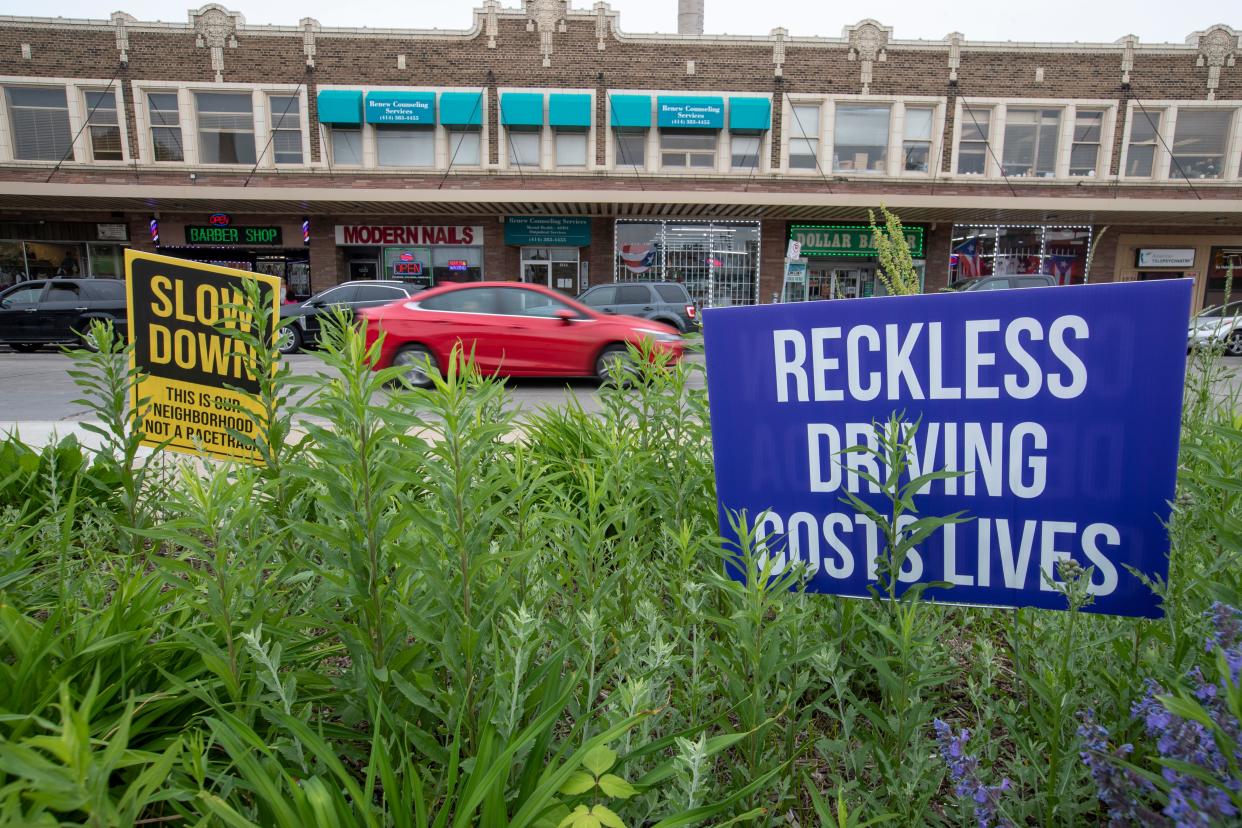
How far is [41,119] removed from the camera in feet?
75.2

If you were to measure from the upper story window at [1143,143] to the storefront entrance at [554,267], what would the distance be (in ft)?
64.1

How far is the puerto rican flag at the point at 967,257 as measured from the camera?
2528 centimetres

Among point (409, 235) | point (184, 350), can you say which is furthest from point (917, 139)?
point (184, 350)

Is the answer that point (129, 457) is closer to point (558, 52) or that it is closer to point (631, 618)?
point (631, 618)

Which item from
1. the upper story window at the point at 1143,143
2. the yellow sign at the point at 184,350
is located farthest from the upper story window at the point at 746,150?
the yellow sign at the point at 184,350

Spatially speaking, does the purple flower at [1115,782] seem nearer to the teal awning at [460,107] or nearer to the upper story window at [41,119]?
the teal awning at [460,107]

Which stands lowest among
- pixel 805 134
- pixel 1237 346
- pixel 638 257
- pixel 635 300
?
pixel 1237 346

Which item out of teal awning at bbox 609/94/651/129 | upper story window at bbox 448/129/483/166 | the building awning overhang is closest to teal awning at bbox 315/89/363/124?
the building awning overhang

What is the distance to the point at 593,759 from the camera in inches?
44.9

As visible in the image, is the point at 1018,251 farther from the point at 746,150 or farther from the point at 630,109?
the point at 630,109

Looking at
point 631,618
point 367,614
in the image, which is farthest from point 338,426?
point 631,618

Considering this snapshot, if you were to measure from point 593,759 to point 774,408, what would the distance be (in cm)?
115

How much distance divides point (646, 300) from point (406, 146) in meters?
11.9

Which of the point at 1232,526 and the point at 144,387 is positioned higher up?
the point at 1232,526
